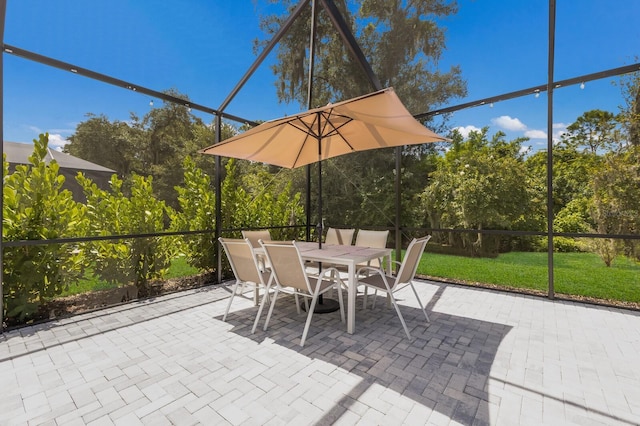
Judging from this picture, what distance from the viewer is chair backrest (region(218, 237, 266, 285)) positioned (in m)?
3.19

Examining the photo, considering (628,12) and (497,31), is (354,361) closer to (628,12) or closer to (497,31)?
(628,12)

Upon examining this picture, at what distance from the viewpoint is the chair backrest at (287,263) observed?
2.85m

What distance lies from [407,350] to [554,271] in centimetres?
674

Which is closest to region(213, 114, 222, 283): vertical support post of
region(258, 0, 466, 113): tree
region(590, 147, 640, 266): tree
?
region(258, 0, 466, 113): tree

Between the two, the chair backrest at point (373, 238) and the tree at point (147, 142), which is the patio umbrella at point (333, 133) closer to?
the chair backrest at point (373, 238)

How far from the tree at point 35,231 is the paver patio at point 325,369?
17.0 inches

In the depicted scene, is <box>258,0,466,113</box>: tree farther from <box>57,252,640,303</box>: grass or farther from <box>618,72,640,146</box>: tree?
<box>57,252,640,303</box>: grass

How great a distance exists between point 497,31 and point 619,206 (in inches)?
278

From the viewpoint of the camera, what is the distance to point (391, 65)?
10.5 metres

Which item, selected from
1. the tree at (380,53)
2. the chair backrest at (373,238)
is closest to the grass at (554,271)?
the chair backrest at (373,238)

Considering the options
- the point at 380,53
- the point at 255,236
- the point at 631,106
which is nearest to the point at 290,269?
the point at 255,236

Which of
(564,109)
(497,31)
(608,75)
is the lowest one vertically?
(608,75)

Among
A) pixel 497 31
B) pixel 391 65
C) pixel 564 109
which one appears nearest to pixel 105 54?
pixel 391 65

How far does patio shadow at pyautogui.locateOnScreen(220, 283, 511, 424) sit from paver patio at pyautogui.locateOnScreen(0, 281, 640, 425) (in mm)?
12
